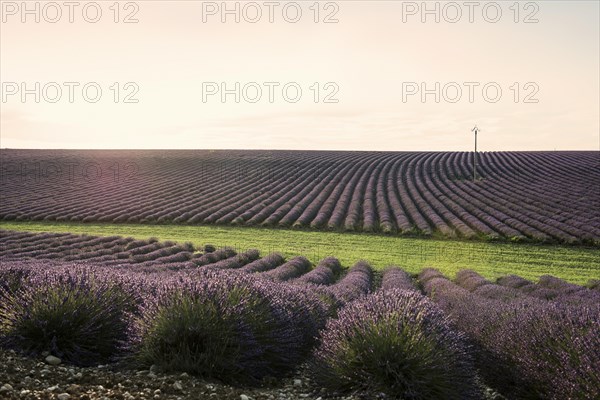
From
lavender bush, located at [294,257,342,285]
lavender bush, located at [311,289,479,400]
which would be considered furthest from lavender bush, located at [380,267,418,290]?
lavender bush, located at [311,289,479,400]

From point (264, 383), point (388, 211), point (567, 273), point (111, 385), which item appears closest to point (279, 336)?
point (264, 383)

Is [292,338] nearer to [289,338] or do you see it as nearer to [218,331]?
[289,338]

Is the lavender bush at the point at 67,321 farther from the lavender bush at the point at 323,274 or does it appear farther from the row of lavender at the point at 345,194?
the row of lavender at the point at 345,194

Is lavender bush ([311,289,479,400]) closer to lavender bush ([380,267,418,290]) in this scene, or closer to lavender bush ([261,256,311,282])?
lavender bush ([380,267,418,290])

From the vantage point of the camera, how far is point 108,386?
4930mm

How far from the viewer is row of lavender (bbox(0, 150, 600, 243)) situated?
33031 millimetres

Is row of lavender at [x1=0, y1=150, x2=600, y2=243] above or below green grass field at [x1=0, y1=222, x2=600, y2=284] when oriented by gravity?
above

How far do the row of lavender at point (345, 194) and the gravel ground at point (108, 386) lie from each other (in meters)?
26.1

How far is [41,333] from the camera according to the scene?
6.12m

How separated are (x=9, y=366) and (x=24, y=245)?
21250mm

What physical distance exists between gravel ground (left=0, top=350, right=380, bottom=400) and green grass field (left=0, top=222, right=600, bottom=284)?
17781mm

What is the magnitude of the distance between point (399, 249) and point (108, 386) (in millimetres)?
24187

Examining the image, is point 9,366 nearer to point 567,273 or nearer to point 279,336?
point 279,336

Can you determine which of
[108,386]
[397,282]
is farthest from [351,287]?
[108,386]
